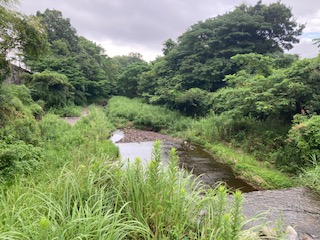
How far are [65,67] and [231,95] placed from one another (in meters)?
14.5

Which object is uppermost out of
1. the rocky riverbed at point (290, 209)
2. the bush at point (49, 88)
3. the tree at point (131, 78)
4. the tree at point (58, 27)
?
the tree at point (58, 27)

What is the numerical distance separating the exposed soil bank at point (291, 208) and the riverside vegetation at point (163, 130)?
0.64 m

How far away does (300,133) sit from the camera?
552 cm

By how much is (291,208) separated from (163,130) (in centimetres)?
984

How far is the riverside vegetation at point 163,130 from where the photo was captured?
1852mm

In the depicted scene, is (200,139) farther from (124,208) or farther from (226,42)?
(226,42)

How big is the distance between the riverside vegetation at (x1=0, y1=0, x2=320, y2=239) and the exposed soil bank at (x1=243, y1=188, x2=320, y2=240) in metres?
0.64

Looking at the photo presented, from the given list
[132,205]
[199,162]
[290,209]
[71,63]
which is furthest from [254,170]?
[71,63]

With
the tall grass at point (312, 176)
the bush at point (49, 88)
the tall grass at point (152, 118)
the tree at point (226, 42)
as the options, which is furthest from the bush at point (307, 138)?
the bush at point (49, 88)

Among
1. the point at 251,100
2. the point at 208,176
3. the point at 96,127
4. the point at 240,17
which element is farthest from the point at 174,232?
the point at 240,17

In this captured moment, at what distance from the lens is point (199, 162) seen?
25.4ft

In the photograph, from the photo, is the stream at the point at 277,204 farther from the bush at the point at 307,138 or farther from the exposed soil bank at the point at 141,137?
the exposed soil bank at the point at 141,137

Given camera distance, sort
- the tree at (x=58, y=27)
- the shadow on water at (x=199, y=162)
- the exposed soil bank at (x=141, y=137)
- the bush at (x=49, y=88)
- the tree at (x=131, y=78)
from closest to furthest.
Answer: the shadow on water at (x=199, y=162)
the exposed soil bank at (x=141, y=137)
the bush at (x=49, y=88)
the tree at (x=58, y=27)
the tree at (x=131, y=78)

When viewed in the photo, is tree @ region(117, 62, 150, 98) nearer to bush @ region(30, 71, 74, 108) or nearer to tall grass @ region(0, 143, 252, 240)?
bush @ region(30, 71, 74, 108)
